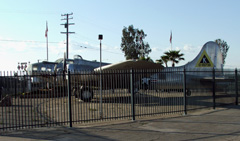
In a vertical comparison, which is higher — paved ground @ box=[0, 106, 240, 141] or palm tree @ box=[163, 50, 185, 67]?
palm tree @ box=[163, 50, 185, 67]

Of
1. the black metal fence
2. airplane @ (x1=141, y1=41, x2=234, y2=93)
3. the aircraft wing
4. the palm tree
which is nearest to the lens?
the black metal fence

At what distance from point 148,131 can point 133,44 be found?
5389 centimetres

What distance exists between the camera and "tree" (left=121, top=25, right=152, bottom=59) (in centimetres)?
6034

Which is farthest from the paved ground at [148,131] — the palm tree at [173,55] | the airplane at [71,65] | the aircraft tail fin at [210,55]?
the palm tree at [173,55]

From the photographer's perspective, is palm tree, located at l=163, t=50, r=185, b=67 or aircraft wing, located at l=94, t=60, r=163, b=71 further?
palm tree, located at l=163, t=50, r=185, b=67

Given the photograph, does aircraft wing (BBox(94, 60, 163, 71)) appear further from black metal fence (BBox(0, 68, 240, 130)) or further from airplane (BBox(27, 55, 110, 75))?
airplane (BBox(27, 55, 110, 75))

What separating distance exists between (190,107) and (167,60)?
3423 cm

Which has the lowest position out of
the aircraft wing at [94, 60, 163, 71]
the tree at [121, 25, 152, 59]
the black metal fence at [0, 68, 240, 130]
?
the black metal fence at [0, 68, 240, 130]

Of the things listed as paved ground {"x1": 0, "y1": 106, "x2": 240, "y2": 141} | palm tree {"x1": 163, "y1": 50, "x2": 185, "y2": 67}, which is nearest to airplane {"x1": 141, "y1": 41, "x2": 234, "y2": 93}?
paved ground {"x1": 0, "y1": 106, "x2": 240, "y2": 141}

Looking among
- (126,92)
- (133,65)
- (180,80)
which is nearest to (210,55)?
(133,65)

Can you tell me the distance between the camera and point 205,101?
13.5 metres

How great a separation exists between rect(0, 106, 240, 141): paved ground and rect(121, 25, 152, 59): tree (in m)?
50.9

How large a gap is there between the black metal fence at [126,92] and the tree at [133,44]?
45817mm

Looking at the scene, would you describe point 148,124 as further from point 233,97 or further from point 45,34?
point 45,34
